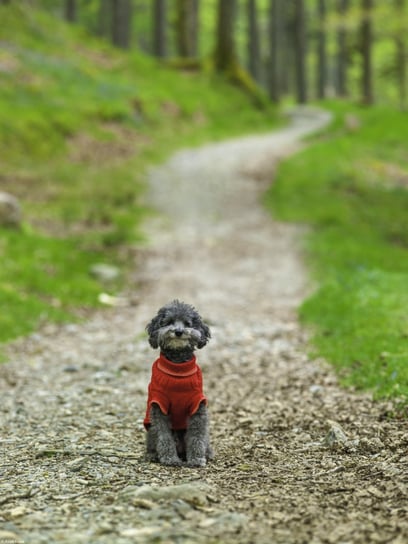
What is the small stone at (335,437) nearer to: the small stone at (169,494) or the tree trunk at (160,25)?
the small stone at (169,494)

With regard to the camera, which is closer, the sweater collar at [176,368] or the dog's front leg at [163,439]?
the dog's front leg at [163,439]

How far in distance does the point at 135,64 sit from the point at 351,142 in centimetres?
1611

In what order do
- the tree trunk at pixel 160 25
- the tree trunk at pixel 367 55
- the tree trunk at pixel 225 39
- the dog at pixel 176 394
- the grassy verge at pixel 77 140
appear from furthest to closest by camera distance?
the tree trunk at pixel 160 25
the tree trunk at pixel 367 55
the tree trunk at pixel 225 39
the grassy verge at pixel 77 140
the dog at pixel 176 394

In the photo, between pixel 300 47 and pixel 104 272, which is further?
pixel 300 47

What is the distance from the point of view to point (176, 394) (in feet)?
23.5

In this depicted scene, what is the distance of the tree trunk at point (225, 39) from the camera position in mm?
47281

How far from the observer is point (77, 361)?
12.6 m

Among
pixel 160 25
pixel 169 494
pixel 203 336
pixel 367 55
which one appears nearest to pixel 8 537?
pixel 169 494

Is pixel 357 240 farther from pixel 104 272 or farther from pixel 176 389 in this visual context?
pixel 176 389

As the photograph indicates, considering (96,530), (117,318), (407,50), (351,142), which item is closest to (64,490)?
(96,530)

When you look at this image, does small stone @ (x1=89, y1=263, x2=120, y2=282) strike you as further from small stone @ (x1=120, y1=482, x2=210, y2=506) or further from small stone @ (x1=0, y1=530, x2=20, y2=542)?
small stone @ (x1=0, y1=530, x2=20, y2=542)

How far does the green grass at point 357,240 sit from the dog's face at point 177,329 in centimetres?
332

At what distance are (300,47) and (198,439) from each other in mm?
56106

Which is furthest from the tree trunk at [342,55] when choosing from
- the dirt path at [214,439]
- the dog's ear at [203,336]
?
the dog's ear at [203,336]
